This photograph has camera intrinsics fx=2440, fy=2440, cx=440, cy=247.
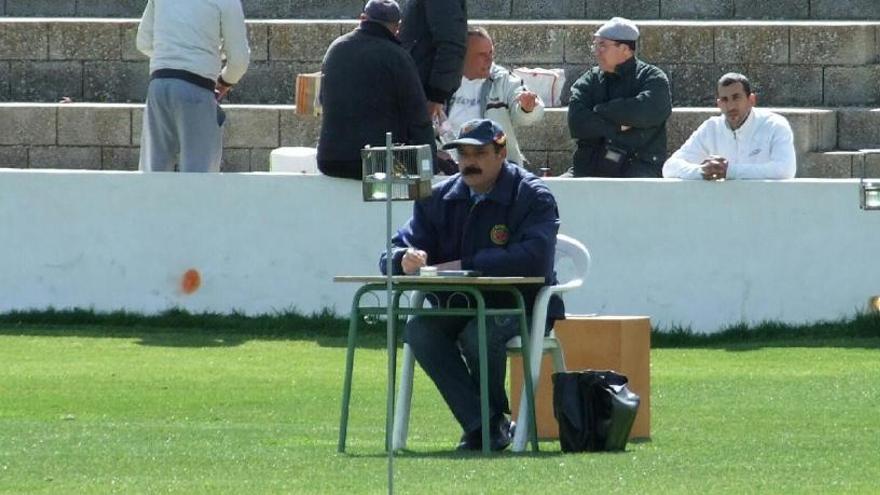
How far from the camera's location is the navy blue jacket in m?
10.5

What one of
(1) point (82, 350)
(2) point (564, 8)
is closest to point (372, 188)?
(1) point (82, 350)

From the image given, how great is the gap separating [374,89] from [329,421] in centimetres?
395

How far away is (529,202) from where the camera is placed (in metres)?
10.7

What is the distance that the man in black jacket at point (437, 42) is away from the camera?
1558cm

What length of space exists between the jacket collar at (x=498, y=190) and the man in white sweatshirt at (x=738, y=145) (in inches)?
188

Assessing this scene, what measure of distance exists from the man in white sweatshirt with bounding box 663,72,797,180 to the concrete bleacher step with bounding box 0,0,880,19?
5.74 meters

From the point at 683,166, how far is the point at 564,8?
256 inches

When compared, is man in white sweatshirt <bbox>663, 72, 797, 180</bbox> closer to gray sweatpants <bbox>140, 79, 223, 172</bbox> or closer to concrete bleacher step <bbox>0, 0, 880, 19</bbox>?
gray sweatpants <bbox>140, 79, 223, 172</bbox>

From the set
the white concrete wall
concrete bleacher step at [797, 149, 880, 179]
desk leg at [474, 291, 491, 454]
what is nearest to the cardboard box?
desk leg at [474, 291, 491, 454]

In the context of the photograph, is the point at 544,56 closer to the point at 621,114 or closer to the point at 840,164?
the point at 840,164

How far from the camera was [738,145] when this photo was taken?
15.7 metres

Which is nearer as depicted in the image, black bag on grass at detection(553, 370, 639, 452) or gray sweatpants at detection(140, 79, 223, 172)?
black bag on grass at detection(553, 370, 639, 452)

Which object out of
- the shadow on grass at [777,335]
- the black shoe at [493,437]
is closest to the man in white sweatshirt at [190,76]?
the shadow on grass at [777,335]

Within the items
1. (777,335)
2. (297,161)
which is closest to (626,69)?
(777,335)
